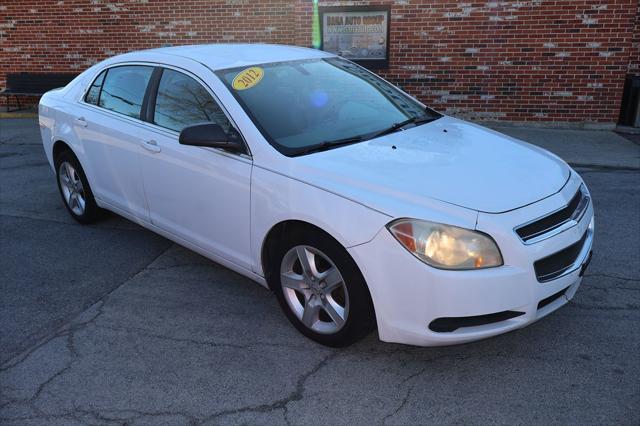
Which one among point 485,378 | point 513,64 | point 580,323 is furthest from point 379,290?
point 513,64

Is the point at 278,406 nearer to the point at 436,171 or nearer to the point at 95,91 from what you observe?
the point at 436,171

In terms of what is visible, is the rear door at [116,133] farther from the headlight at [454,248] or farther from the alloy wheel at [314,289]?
the headlight at [454,248]

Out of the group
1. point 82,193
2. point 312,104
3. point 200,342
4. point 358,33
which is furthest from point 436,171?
point 358,33

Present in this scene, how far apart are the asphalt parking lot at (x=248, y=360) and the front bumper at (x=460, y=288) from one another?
1.15 feet

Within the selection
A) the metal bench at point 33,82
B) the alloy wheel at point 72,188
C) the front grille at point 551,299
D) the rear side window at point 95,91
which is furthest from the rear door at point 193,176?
the metal bench at point 33,82

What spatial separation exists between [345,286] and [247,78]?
1.64 m

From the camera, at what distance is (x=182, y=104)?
403 centimetres

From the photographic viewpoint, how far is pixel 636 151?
7.79 meters

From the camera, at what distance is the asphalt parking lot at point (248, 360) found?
286 centimetres

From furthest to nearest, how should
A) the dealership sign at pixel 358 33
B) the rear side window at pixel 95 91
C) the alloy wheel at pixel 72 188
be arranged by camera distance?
the dealership sign at pixel 358 33, the alloy wheel at pixel 72 188, the rear side window at pixel 95 91

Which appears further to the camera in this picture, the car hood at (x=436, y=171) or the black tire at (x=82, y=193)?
the black tire at (x=82, y=193)

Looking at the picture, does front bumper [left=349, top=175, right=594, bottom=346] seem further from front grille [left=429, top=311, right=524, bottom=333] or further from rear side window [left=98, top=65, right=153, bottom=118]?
rear side window [left=98, top=65, right=153, bottom=118]

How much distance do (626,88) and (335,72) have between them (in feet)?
22.7

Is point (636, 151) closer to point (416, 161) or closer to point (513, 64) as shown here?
point (513, 64)
